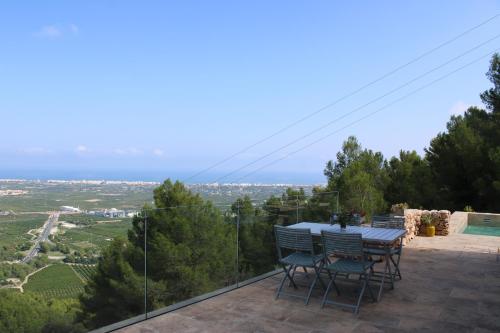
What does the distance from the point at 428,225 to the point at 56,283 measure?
28.7 feet

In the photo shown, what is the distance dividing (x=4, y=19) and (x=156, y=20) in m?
5.36

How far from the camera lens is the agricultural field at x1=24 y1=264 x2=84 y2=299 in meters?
3.75

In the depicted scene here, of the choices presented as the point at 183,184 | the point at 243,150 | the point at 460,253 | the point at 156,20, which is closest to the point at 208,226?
the point at 460,253

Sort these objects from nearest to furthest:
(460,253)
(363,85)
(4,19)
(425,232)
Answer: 1. (460,253)
2. (425,232)
3. (4,19)
4. (363,85)

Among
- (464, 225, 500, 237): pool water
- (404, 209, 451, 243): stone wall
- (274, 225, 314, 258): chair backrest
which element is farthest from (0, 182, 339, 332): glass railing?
(464, 225, 500, 237): pool water

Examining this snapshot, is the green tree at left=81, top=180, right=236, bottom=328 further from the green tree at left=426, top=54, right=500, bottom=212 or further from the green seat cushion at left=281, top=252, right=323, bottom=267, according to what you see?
→ the green tree at left=426, top=54, right=500, bottom=212

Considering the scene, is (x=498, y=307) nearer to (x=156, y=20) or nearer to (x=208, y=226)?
(x=208, y=226)

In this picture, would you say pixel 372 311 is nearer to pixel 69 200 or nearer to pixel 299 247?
pixel 299 247

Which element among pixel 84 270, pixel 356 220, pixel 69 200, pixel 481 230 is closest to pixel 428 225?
pixel 481 230

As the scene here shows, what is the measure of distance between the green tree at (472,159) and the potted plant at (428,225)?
6835 mm

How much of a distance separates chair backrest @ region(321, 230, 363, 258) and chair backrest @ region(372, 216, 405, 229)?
6.22 ft

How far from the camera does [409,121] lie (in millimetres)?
17156

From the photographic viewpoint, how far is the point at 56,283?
3.91 meters

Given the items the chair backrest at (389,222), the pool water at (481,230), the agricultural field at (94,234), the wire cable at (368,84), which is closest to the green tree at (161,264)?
the agricultural field at (94,234)
